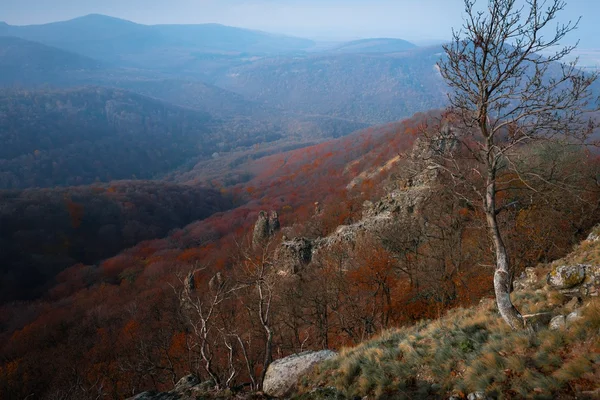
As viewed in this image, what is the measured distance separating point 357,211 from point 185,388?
1762 inches

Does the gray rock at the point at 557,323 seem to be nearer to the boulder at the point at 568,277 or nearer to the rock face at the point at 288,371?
the boulder at the point at 568,277

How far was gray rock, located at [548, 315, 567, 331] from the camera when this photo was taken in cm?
660

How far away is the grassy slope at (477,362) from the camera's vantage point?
523cm

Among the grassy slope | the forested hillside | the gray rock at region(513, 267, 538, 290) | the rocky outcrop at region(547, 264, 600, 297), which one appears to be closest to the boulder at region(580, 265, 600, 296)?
the rocky outcrop at region(547, 264, 600, 297)

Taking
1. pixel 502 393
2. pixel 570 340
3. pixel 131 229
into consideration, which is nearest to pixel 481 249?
pixel 570 340

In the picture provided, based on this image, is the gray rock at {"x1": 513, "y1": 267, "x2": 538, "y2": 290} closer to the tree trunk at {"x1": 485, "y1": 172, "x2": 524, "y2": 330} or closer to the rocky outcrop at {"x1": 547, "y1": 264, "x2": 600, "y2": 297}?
the rocky outcrop at {"x1": 547, "y1": 264, "x2": 600, "y2": 297}

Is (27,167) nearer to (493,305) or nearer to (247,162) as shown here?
(247,162)

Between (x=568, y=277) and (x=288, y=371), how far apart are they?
7.92 m

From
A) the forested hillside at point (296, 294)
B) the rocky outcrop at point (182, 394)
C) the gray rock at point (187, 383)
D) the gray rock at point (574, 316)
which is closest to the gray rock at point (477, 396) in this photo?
the gray rock at point (574, 316)

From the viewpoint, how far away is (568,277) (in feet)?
28.5

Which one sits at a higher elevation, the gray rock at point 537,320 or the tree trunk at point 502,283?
the tree trunk at point 502,283

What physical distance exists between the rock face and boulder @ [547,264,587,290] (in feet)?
21.0

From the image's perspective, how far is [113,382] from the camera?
25859mm

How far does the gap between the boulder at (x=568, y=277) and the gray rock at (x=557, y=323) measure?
2.17 metres
